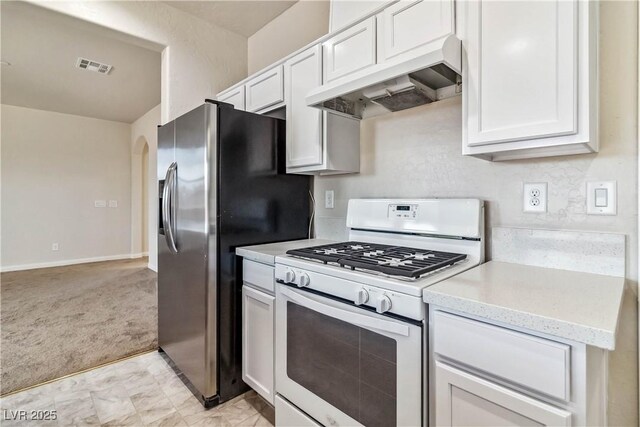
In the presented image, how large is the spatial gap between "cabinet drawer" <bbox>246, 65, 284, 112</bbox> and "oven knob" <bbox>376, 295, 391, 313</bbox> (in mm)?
1584

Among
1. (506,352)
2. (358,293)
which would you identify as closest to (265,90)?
(358,293)

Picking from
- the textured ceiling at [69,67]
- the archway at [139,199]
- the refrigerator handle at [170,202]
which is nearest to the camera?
the refrigerator handle at [170,202]

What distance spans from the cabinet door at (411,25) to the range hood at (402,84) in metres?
0.09

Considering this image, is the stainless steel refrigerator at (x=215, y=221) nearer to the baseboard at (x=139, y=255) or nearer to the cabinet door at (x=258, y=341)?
the cabinet door at (x=258, y=341)

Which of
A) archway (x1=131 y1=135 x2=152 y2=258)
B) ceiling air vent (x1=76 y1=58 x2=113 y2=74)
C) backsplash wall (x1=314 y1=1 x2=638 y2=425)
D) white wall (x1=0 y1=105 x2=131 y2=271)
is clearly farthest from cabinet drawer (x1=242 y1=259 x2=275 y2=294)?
white wall (x1=0 y1=105 x2=131 y2=271)

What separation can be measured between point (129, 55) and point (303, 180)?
2887 millimetres

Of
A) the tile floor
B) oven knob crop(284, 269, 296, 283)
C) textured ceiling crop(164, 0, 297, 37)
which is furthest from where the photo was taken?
textured ceiling crop(164, 0, 297, 37)

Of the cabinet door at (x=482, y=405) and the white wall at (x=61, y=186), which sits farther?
the white wall at (x=61, y=186)

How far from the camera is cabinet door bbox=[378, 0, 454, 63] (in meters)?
1.29

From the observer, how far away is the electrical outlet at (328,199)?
7.21 feet

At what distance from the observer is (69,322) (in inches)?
117

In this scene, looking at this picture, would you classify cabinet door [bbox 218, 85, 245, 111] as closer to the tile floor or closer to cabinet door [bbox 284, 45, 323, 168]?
cabinet door [bbox 284, 45, 323, 168]

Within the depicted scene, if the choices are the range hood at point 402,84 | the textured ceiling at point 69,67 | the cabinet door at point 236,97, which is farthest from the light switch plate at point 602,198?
the textured ceiling at point 69,67

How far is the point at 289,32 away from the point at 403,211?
200 centimetres
